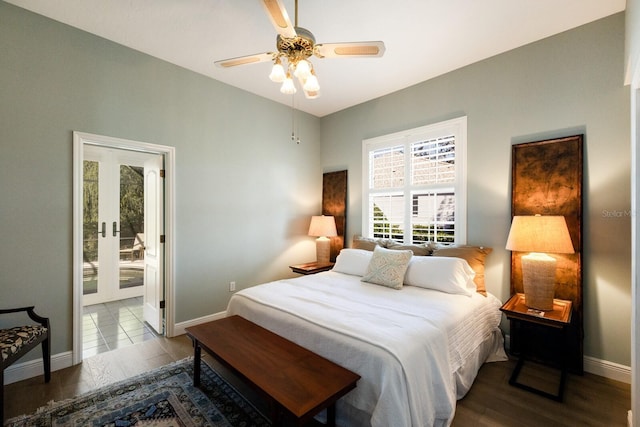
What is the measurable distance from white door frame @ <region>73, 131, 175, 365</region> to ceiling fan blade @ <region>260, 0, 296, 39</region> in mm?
2139

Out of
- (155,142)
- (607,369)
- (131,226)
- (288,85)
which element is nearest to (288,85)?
(288,85)

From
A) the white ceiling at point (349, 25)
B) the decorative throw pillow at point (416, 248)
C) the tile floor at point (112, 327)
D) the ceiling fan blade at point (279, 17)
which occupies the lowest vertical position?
the tile floor at point (112, 327)

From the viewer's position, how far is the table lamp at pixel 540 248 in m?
2.29

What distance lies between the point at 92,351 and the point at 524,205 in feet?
14.8

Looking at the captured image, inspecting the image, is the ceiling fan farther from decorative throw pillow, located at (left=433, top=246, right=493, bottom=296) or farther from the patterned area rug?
the patterned area rug

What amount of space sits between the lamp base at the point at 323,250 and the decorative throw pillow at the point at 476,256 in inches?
67.0

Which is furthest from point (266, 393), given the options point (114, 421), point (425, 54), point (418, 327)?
point (425, 54)

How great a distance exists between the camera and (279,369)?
1.71 m

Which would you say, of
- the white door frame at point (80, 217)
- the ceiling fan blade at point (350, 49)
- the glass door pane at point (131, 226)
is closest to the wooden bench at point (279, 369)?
the white door frame at point (80, 217)

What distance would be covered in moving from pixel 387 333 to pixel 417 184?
2.35 metres

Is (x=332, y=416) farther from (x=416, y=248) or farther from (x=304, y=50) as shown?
(x=304, y=50)

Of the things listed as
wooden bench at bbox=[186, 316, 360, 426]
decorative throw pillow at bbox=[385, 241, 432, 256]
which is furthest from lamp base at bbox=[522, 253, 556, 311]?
wooden bench at bbox=[186, 316, 360, 426]

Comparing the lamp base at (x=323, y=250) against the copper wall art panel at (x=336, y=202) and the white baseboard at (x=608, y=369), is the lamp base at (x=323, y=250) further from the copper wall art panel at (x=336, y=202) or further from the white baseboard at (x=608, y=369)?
the white baseboard at (x=608, y=369)

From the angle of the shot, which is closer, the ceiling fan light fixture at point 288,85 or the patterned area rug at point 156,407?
the patterned area rug at point 156,407
